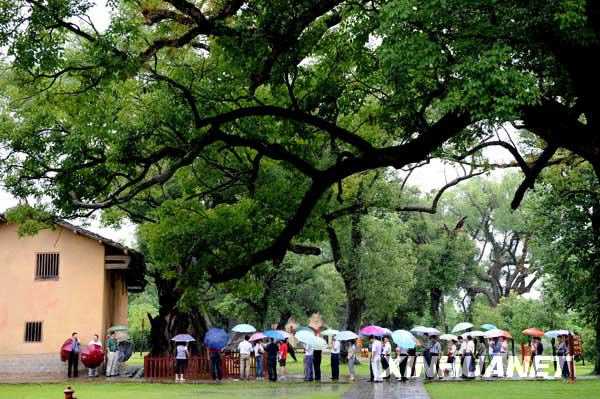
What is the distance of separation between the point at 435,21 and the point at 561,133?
11.0 feet

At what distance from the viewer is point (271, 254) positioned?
49.5 ft

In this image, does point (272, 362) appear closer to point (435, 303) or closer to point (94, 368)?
point (94, 368)

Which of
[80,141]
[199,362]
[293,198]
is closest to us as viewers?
[80,141]

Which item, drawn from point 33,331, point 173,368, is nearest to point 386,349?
point 173,368

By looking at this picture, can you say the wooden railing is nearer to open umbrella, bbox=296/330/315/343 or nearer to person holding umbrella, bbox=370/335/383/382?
open umbrella, bbox=296/330/315/343

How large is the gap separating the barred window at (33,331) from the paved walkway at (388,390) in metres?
13.3

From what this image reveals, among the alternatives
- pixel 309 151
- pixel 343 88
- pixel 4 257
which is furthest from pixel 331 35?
pixel 4 257

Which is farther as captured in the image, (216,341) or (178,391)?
(216,341)

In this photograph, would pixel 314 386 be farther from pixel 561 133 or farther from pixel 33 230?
pixel 561 133

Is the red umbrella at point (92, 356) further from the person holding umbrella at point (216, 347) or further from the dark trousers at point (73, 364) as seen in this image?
the person holding umbrella at point (216, 347)

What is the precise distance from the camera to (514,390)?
2222 cm

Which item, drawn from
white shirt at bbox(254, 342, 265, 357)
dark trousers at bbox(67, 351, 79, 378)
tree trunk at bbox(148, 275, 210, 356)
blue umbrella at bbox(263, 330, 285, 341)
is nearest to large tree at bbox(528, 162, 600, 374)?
blue umbrella at bbox(263, 330, 285, 341)

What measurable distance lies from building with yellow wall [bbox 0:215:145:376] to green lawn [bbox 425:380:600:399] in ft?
46.6

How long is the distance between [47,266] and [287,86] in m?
19.3
